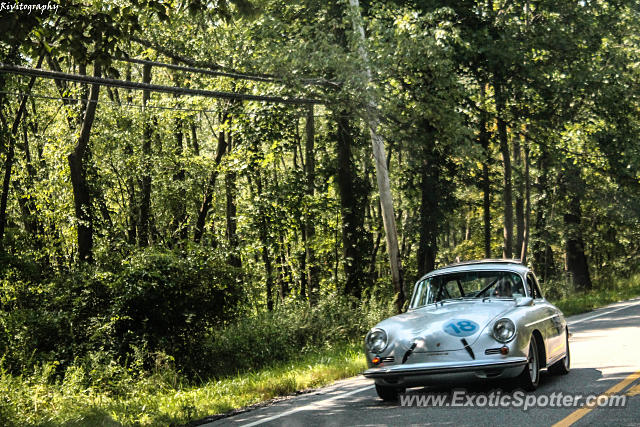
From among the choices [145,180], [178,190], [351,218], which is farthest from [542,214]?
[145,180]

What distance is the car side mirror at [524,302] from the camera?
891cm

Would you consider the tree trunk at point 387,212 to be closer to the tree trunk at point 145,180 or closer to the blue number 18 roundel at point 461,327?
the blue number 18 roundel at point 461,327

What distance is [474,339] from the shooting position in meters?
7.77

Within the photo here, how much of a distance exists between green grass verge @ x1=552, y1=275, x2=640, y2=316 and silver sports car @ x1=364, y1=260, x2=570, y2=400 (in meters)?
12.7

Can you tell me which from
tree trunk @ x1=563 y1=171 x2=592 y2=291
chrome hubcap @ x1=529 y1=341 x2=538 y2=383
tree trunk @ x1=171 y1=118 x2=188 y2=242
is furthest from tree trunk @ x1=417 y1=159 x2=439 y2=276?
chrome hubcap @ x1=529 y1=341 x2=538 y2=383

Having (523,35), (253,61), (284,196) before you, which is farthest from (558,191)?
(253,61)

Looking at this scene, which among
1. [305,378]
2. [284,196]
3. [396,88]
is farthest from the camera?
[284,196]

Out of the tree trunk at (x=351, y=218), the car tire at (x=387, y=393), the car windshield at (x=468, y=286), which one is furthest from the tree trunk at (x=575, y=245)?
the car tire at (x=387, y=393)

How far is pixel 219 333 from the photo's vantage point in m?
15.2

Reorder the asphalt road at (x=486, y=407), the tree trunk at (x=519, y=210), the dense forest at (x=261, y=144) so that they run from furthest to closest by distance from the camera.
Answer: the tree trunk at (x=519, y=210)
the dense forest at (x=261, y=144)
the asphalt road at (x=486, y=407)

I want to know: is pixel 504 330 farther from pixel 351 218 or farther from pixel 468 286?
pixel 351 218

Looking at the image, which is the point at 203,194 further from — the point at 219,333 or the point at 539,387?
the point at 539,387

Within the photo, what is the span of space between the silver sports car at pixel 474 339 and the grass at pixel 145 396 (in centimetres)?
212

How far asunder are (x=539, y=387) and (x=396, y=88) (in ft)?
37.2
